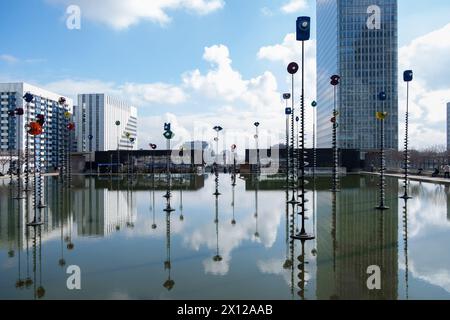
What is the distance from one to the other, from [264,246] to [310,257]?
6.74 ft

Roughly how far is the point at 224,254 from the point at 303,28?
8777 millimetres

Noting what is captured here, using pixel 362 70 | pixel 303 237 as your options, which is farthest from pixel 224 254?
pixel 362 70

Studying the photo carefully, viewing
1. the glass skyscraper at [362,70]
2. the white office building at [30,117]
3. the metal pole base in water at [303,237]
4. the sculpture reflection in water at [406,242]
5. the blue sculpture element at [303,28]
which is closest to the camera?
the sculpture reflection in water at [406,242]

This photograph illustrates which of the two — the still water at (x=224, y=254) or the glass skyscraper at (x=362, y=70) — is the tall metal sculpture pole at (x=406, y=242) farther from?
the glass skyscraper at (x=362, y=70)

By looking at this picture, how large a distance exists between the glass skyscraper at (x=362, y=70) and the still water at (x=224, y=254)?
9974cm

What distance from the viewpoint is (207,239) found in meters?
15.2

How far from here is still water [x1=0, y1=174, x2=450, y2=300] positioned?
30.9 ft

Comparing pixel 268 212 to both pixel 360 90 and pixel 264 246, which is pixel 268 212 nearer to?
pixel 264 246

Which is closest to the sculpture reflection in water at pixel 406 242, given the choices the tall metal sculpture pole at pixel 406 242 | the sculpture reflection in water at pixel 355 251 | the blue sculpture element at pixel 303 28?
the tall metal sculpture pole at pixel 406 242

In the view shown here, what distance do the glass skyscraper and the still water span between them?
99.7 m

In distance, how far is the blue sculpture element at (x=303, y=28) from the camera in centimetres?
1457

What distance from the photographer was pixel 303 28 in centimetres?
1459
